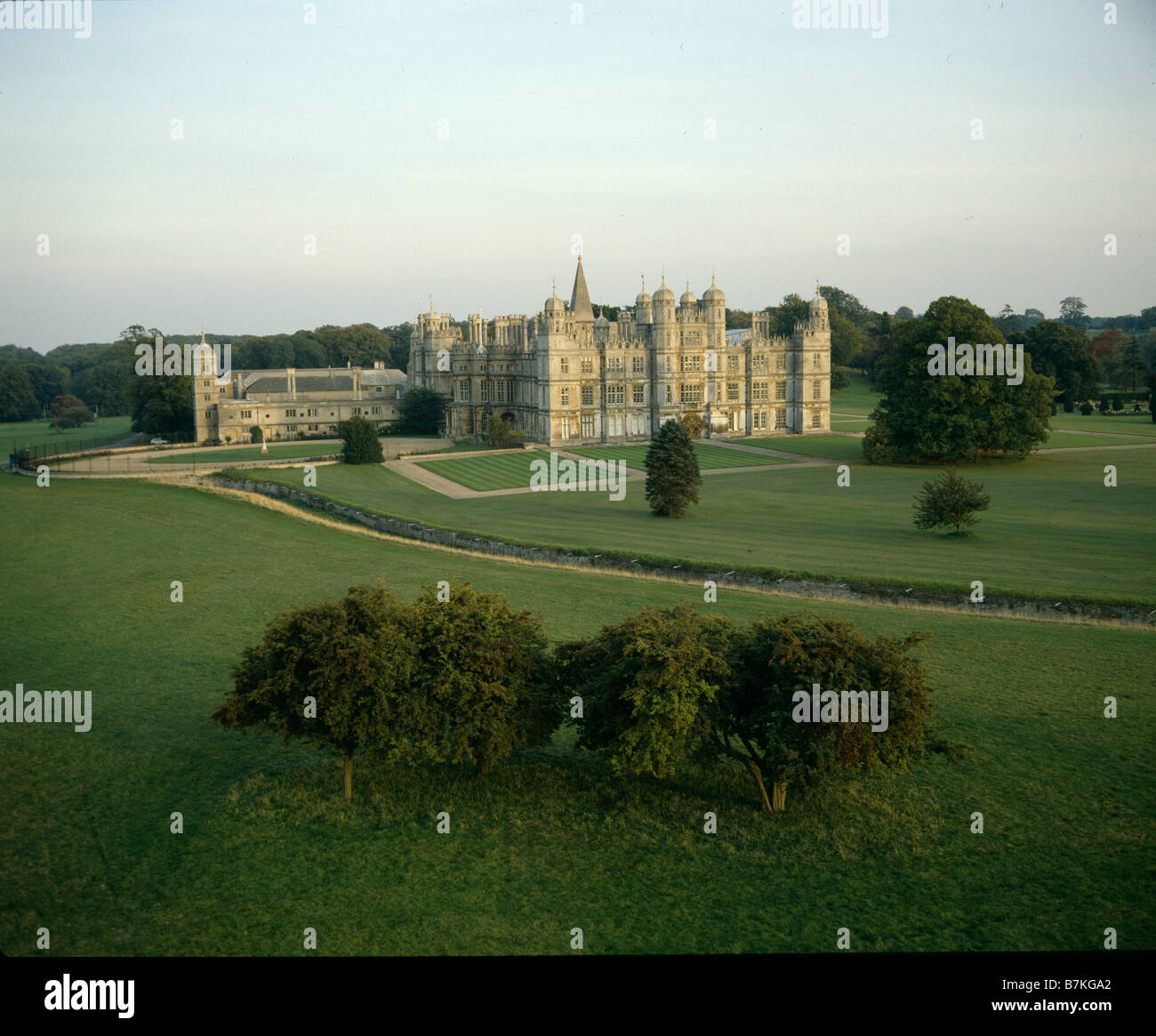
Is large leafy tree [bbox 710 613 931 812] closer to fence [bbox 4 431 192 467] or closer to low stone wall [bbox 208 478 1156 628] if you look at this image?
low stone wall [bbox 208 478 1156 628]

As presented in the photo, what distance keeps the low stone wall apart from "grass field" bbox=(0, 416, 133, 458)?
54642 mm

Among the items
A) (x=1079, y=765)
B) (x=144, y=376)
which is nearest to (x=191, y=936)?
(x=1079, y=765)

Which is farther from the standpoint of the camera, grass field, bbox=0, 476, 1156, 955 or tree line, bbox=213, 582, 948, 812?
tree line, bbox=213, 582, 948, 812

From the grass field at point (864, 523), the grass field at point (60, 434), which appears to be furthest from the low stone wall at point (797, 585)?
the grass field at point (60, 434)

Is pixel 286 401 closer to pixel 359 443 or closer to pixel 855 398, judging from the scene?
pixel 359 443

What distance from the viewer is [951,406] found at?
226 feet

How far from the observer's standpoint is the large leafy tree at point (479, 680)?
62.6ft

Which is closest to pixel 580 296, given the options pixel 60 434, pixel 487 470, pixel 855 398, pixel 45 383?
pixel 487 470

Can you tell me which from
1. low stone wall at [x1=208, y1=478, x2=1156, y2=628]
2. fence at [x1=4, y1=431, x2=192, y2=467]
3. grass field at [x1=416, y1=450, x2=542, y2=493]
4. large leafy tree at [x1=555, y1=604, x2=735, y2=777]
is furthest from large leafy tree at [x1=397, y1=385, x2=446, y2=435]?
large leafy tree at [x1=555, y1=604, x2=735, y2=777]

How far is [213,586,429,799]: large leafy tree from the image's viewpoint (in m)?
18.8

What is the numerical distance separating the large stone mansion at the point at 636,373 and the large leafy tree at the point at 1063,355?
68.7 ft

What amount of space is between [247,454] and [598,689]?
219ft

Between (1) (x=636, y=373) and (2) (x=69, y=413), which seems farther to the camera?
(2) (x=69, y=413)

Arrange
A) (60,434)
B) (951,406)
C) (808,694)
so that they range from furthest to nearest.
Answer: (60,434) → (951,406) → (808,694)
